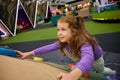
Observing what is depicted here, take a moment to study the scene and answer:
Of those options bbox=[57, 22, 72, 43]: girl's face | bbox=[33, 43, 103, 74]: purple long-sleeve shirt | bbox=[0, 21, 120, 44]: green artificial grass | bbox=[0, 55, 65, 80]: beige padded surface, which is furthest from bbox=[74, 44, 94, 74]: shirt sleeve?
bbox=[0, 21, 120, 44]: green artificial grass

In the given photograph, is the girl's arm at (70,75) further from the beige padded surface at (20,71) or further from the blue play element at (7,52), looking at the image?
the blue play element at (7,52)

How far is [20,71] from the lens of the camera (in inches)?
54.9

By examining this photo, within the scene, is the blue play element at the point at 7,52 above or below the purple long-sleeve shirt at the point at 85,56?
above

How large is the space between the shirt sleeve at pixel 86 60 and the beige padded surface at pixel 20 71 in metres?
0.28

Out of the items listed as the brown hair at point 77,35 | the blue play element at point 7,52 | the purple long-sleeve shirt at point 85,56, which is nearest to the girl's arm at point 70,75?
the purple long-sleeve shirt at point 85,56

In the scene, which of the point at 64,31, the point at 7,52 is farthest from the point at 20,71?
the point at 64,31

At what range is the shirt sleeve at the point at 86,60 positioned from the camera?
1.14m

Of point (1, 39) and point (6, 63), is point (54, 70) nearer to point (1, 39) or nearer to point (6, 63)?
point (6, 63)

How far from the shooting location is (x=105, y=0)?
12.7 meters

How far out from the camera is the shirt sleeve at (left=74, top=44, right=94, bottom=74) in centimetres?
114

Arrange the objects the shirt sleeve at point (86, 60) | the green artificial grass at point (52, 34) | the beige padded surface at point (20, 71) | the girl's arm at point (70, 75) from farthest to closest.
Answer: the green artificial grass at point (52, 34), the beige padded surface at point (20, 71), the shirt sleeve at point (86, 60), the girl's arm at point (70, 75)

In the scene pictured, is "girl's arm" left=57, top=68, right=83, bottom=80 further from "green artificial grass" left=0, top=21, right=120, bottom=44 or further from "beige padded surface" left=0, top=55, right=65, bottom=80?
"green artificial grass" left=0, top=21, right=120, bottom=44

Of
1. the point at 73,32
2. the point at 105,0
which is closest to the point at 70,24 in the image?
the point at 73,32

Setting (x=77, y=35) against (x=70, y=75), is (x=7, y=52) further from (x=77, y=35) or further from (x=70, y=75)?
(x=70, y=75)
